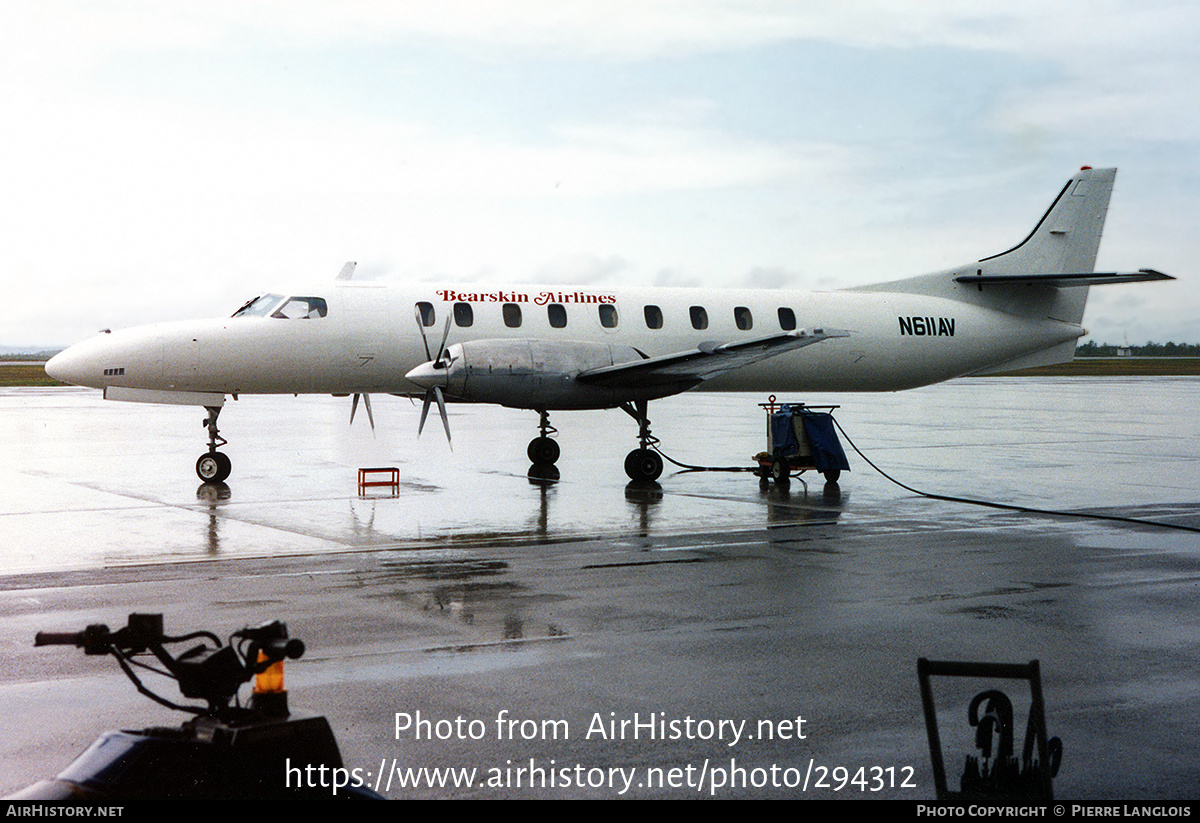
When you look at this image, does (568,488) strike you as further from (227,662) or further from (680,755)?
(227,662)

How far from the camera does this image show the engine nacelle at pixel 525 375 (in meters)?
17.0

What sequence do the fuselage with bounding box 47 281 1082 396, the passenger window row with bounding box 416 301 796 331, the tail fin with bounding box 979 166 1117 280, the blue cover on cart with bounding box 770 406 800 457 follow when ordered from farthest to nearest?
1. the tail fin with bounding box 979 166 1117 280
2. the passenger window row with bounding box 416 301 796 331
3. the blue cover on cart with bounding box 770 406 800 457
4. the fuselage with bounding box 47 281 1082 396

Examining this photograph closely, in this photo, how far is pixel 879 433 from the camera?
3062cm

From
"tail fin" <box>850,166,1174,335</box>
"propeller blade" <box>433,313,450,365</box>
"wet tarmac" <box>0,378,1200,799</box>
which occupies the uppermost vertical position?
"tail fin" <box>850,166,1174,335</box>

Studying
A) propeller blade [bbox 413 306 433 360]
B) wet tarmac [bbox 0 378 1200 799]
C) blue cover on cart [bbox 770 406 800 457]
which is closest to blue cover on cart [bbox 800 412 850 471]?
blue cover on cart [bbox 770 406 800 457]

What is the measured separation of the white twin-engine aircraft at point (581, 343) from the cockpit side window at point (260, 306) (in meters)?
0.03

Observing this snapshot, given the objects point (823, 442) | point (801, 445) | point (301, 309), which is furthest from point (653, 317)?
point (301, 309)

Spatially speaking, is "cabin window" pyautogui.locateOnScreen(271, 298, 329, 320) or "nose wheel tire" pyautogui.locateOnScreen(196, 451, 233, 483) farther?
"cabin window" pyautogui.locateOnScreen(271, 298, 329, 320)

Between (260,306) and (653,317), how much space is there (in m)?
6.69

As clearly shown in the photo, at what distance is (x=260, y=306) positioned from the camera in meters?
19.0

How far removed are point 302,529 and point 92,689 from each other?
6.78 meters

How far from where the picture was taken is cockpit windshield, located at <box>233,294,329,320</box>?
1881cm

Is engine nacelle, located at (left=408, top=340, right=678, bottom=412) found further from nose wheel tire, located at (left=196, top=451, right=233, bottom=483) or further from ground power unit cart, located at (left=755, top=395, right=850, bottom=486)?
nose wheel tire, located at (left=196, top=451, right=233, bottom=483)

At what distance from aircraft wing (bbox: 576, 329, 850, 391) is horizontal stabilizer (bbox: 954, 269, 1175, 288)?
7112 mm
